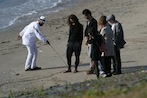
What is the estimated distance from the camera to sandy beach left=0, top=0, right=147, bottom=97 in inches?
483

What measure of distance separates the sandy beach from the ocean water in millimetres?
1006

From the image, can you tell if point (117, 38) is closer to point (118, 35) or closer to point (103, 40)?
point (118, 35)

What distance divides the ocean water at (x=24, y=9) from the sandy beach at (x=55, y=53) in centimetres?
101

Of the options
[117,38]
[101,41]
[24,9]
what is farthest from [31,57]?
[24,9]

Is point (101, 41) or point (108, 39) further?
point (108, 39)

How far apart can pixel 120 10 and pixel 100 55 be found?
1161cm

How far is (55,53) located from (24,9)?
1092 cm

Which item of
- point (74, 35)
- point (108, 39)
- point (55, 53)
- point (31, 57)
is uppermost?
point (108, 39)

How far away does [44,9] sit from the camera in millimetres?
25625

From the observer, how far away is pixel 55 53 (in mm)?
15266

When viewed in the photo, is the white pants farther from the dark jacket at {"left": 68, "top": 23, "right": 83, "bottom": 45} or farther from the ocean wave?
the ocean wave

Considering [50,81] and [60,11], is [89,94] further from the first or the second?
[60,11]

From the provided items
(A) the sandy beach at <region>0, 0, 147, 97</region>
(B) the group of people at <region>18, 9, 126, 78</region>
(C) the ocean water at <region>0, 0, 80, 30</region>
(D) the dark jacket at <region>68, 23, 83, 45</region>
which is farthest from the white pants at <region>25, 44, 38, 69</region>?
(C) the ocean water at <region>0, 0, 80, 30</region>

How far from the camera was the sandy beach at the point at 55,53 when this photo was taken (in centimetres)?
1226
